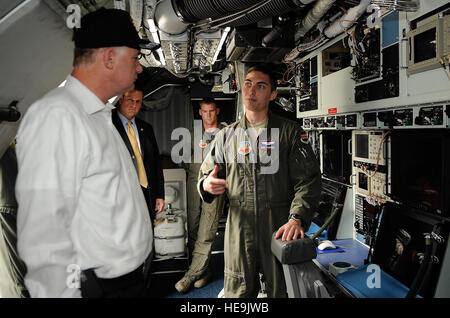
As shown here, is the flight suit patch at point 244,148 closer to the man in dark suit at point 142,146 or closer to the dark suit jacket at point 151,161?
the man in dark suit at point 142,146

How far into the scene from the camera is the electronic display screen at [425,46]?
166 cm

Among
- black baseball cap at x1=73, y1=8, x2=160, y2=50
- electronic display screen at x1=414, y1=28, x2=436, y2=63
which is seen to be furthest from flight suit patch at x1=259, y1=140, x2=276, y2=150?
black baseball cap at x1=73, y1=8, x2=160, y2=50

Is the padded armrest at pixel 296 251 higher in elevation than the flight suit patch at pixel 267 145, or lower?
lower

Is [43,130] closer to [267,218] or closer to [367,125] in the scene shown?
[267,218]

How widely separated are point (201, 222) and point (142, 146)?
3.92ft

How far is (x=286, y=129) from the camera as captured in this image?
2.02 m

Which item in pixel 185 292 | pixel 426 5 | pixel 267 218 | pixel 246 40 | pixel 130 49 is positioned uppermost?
pixel 246 40

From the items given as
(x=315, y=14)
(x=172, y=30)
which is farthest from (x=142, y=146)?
(x=315, y=14)

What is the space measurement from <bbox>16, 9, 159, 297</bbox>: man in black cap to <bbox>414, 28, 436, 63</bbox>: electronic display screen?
160cm

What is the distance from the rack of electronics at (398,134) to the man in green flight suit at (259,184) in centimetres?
67

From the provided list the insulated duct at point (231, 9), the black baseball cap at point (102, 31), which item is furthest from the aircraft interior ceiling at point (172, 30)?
the black baseball cap at point (102, 31)
